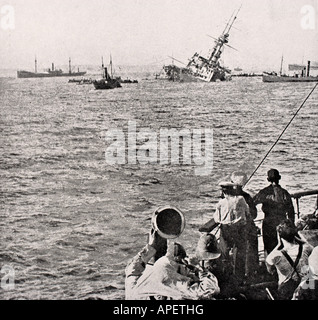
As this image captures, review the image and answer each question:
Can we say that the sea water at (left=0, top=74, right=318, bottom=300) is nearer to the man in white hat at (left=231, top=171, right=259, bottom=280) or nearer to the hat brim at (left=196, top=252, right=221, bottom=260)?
the man in white hat at (left=231, top=171, right=259, bottom=280)

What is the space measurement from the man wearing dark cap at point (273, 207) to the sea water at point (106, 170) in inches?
22.1

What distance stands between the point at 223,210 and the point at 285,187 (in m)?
1.48

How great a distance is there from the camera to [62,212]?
6250 millimetres

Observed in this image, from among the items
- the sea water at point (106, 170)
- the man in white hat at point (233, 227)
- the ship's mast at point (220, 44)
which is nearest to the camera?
the man in white hat at point (233, 227)

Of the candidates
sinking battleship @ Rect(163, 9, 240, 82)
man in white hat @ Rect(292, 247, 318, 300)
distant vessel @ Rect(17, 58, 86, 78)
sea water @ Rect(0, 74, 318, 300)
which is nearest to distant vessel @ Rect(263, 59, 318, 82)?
sea water @ Rect(0, 74, 318, 300)

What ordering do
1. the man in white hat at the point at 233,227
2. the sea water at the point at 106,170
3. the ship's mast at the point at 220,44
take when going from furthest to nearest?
the ship's mast at the point at 220,44
the sea water at the point at 106,170
the man in white hat at the point at 233,227

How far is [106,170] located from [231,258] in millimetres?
2075

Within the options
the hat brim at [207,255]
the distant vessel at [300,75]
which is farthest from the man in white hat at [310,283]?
the distant vessel at [300,75]

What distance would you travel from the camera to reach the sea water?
19.7 feet

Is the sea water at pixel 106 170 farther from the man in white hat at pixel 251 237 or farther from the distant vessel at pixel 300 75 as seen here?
the man in white hat at pixel 251 237

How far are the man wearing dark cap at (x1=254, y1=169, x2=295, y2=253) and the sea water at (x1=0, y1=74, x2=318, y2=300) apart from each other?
562mm

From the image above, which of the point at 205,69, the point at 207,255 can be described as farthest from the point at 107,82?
the point at 207,255

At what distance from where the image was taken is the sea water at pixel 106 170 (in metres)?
6.01

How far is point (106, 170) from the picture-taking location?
21.3ft
